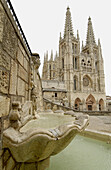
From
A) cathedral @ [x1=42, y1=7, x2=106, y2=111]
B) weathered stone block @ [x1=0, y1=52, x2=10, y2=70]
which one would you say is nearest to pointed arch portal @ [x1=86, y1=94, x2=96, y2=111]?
cathedral @ [x1=42, y1=7, x2=106, y2=111]

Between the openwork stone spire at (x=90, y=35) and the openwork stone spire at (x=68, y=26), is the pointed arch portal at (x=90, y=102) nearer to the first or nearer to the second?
the openwork stone spire at (x=90, y=35)

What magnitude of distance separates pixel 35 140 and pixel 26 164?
36.9 inches

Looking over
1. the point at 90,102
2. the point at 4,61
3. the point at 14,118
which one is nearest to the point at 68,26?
the point at 90,102

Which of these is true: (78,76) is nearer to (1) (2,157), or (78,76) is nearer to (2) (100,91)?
(2) (100,91)

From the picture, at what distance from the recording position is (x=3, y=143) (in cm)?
131

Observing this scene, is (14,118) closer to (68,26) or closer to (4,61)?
(4,61)

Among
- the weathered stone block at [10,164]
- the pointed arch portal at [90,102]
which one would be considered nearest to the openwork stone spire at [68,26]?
the pointed arch portal at [90,102]

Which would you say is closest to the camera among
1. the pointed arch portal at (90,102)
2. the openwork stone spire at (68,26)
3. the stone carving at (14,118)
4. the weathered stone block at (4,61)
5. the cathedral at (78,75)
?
the weathered stone block at (4,61)

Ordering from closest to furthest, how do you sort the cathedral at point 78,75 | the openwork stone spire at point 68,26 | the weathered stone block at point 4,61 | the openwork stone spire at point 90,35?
the weathered stone block at point 4,61
the cathedral at point 78,75
the openwork stone spire at point 68,26
the openwork stone spire at point 90,35

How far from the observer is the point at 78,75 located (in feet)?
99.5

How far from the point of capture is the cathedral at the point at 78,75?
26795 mm

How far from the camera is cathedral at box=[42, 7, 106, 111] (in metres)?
26.8

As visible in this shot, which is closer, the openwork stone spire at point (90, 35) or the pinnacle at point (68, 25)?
the pinnacle at point (68, 25)

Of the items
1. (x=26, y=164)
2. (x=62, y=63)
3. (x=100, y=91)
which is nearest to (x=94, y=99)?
(x=100, y=91)
